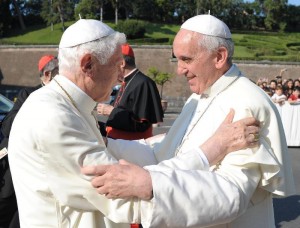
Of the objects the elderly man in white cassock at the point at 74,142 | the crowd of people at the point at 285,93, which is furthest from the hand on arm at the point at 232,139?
the crowd of people at the point at 285,93

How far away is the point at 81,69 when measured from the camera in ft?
7.27

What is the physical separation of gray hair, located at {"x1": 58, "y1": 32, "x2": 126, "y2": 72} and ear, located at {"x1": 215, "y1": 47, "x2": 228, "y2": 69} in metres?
0.58

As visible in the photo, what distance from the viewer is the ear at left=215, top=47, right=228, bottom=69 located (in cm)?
257

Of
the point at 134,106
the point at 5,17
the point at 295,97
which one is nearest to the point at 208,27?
the point at 134,106

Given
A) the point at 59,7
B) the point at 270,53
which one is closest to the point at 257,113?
the point at 270,53

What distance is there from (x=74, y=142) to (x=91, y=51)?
0.42 metres

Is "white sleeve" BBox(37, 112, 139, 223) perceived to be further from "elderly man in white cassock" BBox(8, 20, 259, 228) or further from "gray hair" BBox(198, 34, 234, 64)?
"gray hair" BBox(198, 34, 234, 64)

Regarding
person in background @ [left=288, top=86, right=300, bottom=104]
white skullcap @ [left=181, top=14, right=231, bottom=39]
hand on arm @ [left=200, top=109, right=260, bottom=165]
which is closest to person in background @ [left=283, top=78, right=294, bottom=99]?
person in background @ [left=288, top=86, right=300, bottom=104]

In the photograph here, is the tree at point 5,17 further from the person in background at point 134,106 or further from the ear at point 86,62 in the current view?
the ear at point 86,62

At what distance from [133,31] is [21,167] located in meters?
50.1

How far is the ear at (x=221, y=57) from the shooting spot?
257 centimetres

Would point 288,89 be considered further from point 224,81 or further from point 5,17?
point 5,17

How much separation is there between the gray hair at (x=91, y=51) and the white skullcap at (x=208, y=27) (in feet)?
1.67

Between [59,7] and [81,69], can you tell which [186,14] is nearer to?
[59,7]
